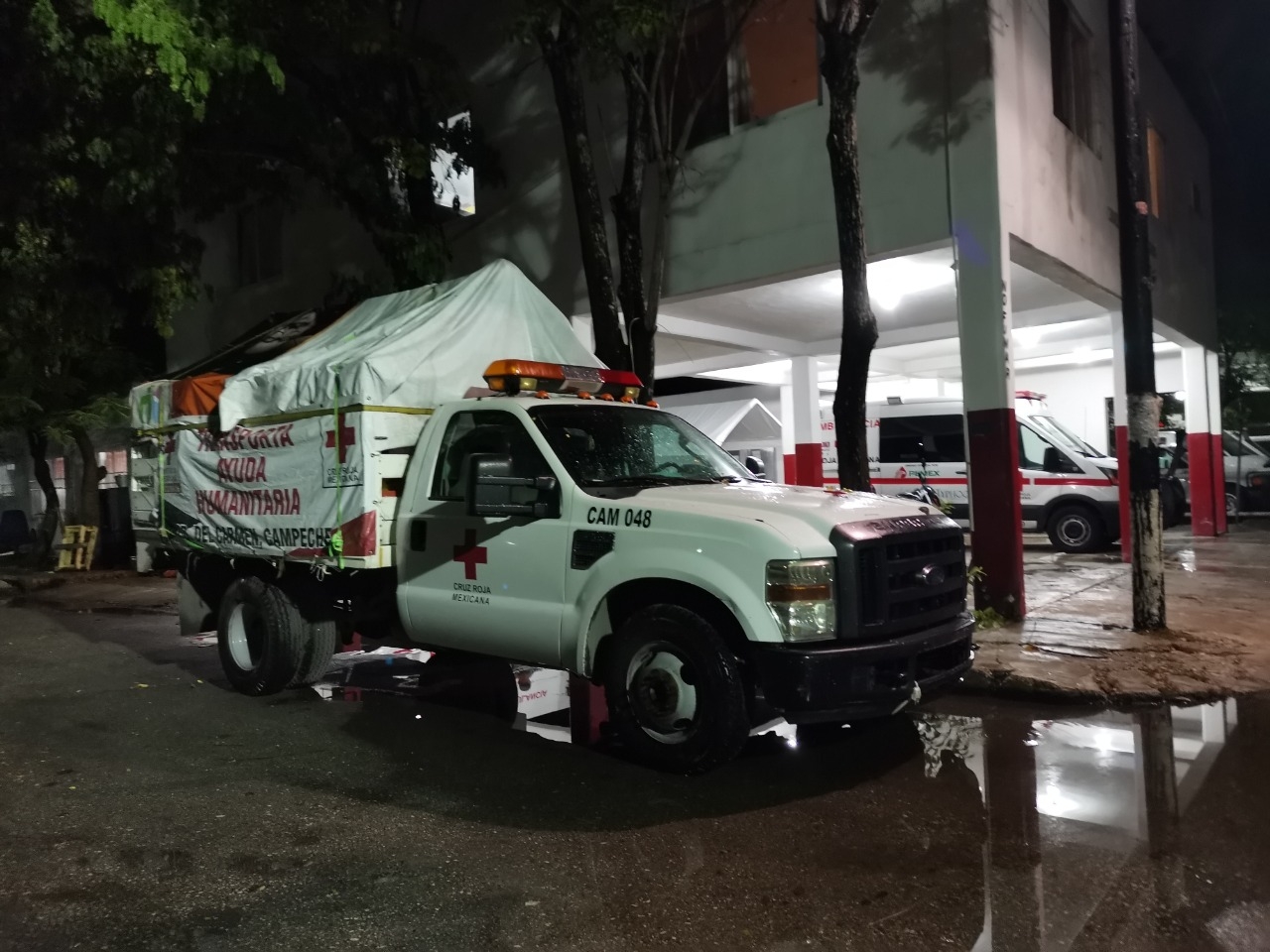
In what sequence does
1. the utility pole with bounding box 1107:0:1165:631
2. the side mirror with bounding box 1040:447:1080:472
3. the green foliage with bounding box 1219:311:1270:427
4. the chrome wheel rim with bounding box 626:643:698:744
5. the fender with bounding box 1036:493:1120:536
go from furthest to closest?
the green foliage with bounding box 1219:311:1270:427 < the side mirror with bounding box 1040:447:1080:472 < the fender with bounding box 1036:493:1120:536 < the utility pole with bounding box 1107:0:1165:631 < the chrome wheel rim with bounding box 626:643:698:744

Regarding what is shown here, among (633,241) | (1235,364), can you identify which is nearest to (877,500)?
(633,241)

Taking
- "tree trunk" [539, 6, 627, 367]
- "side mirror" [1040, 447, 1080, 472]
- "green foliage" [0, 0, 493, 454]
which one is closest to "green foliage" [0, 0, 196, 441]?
"green foliage" [0, 0, 493, 454]

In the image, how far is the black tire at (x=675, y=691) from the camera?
191 inches

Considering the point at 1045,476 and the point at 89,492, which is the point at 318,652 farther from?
the point at 89,492

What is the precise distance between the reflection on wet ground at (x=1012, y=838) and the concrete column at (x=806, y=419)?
9.90 meters

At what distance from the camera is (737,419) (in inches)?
757

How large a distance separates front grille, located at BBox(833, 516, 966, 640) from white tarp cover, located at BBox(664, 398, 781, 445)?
13565 mm

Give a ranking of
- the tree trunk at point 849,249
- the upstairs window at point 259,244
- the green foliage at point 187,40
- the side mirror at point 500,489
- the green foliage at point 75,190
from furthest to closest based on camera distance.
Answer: the upstairs window at point 259,244
the green foliage at point 75,190
the green foliage at point 187,40
the tree trunk at point 849,249
the side mirror at point 500,489

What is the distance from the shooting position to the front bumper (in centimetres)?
462

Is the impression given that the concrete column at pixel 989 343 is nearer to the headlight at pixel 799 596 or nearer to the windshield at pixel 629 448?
the windshield at pixel 629 448

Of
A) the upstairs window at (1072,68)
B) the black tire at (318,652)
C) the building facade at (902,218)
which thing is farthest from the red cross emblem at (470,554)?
the upstairs window at (1072,68)

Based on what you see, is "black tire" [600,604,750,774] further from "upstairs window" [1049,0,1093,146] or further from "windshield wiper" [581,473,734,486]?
"upstairs window" [1049,0,1093,146]

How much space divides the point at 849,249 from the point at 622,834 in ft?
18.0

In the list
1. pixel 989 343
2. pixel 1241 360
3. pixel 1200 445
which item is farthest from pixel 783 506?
pixel 1241 360
